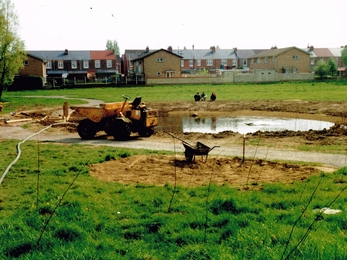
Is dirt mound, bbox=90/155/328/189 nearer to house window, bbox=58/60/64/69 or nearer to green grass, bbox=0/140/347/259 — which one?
green grass, bbox=0/140/347/259

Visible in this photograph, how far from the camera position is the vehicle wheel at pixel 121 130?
17547 millimetres

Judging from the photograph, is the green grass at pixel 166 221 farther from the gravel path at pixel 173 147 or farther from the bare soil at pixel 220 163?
the gravel path at pixel 173 147

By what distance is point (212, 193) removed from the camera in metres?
8.62

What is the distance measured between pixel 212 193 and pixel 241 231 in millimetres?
2387

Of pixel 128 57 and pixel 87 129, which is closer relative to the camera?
pixel 87 129

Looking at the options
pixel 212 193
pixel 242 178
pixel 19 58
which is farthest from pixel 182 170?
pixel 19 58

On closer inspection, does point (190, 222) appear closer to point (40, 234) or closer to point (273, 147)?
point (40, 234)

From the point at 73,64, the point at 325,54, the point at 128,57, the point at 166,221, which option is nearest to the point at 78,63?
the point at 73,64

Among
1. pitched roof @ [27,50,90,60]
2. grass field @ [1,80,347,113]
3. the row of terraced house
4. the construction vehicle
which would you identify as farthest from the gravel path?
pitched roof @ [27,50,90,60]

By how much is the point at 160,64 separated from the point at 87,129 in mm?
64567

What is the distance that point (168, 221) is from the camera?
6.88 metres

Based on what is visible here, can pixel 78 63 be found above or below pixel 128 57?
below

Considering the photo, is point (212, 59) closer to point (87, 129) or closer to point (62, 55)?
point (62, 55)

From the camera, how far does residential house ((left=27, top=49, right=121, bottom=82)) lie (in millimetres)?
92188
